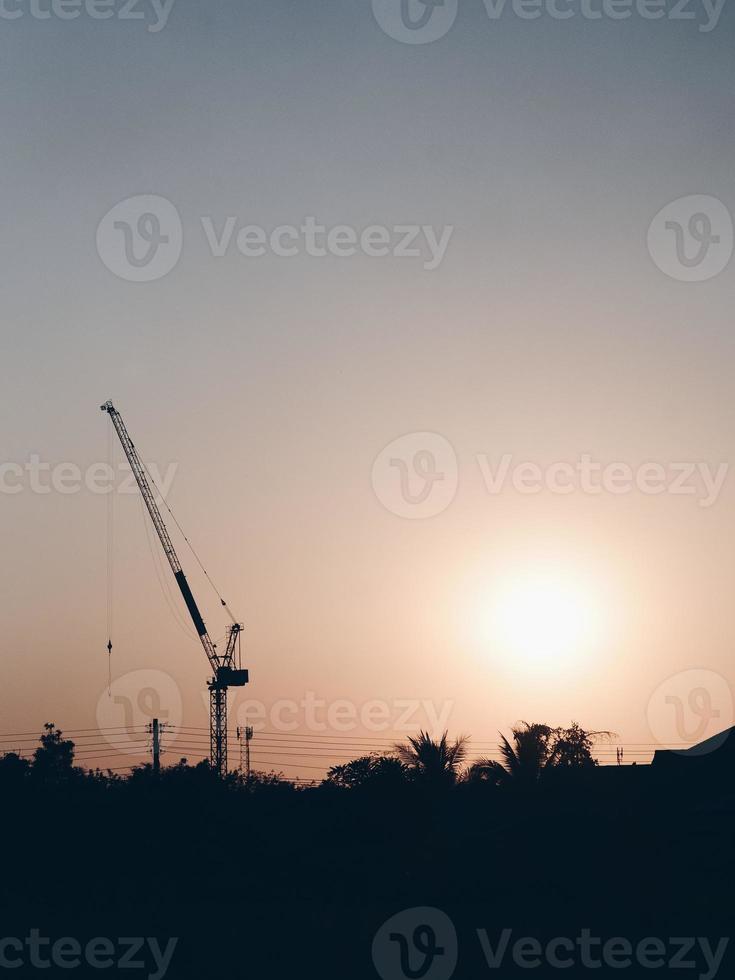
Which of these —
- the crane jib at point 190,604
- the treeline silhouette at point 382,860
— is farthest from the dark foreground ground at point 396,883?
the crane jib at point 190,604

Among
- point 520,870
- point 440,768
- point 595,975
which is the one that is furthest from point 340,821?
point 595,975

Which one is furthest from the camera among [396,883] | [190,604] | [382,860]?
[190,604]

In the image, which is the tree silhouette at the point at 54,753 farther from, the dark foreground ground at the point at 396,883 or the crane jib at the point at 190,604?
the dark foreground ground at the point at 396,883

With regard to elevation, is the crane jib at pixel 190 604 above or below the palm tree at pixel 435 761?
above

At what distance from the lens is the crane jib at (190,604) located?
142 meters

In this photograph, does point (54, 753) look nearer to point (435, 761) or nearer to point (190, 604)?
point (190, 604)

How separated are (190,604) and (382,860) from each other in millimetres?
93291

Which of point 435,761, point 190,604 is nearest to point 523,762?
point 435,761

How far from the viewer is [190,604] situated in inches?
5650

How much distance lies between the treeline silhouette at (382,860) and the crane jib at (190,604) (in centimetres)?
7046

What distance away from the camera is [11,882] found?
5188 centimetres

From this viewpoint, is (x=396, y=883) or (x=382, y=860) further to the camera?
(x=382, y=860)

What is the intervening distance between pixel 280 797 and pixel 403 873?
2844 centimetres

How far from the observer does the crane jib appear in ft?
465
